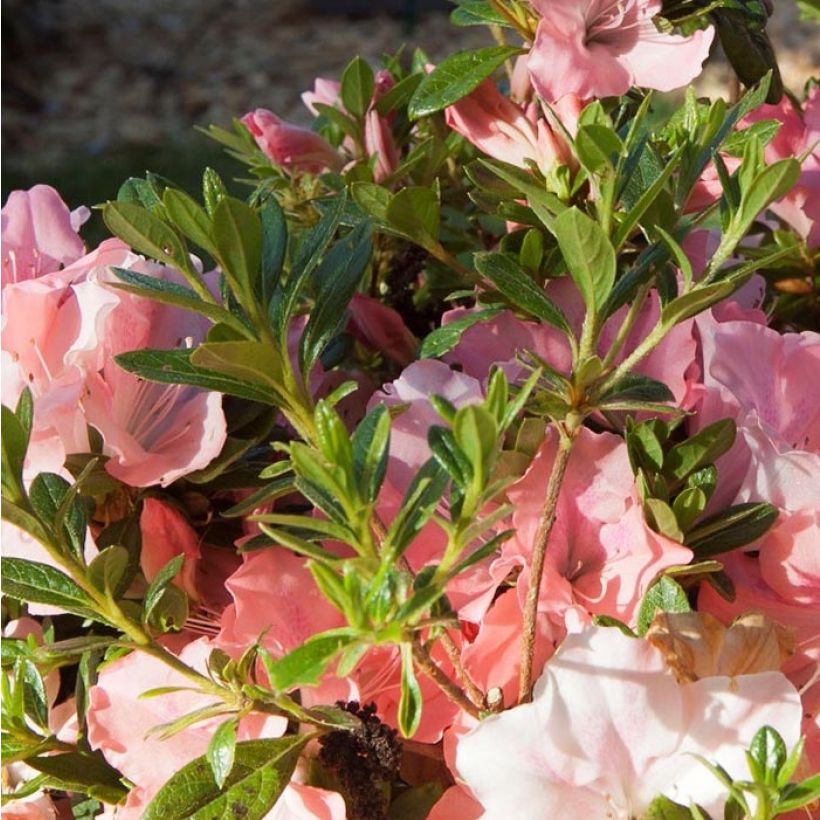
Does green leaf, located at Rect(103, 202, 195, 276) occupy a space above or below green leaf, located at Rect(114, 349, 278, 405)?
above

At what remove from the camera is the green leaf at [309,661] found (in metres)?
0.48

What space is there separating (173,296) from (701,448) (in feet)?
0.84

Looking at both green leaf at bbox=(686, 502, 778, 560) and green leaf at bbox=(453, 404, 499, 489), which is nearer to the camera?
green leaf at bbox=(453, 404, 499, 489)

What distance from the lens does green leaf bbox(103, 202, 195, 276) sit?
620mm

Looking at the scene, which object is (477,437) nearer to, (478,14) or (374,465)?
(374,465)

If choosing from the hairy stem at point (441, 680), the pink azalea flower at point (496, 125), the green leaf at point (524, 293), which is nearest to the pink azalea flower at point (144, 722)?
the hairy stem at point (441, 680)

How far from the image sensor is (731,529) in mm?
648

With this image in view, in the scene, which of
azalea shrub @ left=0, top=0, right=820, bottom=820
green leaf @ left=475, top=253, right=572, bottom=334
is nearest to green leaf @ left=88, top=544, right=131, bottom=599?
azalea shrub @ left=0, top=0, right=820, bottom=820

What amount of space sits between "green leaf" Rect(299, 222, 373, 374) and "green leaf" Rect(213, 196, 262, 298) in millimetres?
56

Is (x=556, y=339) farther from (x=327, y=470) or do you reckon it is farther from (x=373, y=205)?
(x=327, y=470)

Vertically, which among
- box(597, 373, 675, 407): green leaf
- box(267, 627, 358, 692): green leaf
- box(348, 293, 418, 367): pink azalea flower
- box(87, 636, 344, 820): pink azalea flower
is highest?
box(267, 627, 358, 692): green leaf

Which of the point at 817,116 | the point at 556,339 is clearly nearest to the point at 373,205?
the point at 556,339

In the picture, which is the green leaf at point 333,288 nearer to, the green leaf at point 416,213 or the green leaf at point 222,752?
the green leaf at point 416,213

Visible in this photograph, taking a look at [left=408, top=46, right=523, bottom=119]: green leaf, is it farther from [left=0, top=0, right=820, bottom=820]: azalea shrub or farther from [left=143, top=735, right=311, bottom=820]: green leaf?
[left=143, top=735, right=311, bottom=820]: green leaf
